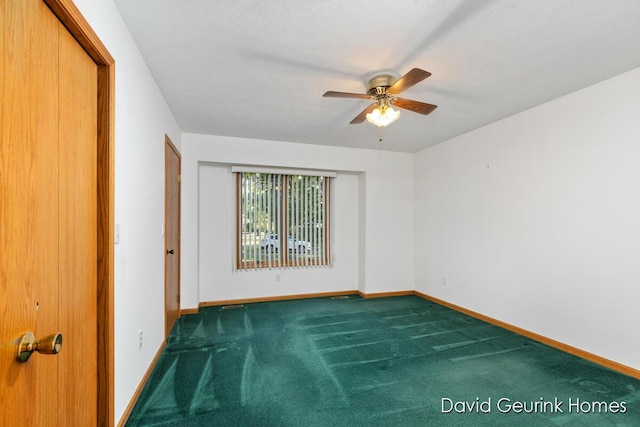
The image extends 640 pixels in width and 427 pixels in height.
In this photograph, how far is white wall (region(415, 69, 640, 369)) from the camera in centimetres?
246

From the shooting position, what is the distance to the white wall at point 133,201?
171 centimetres

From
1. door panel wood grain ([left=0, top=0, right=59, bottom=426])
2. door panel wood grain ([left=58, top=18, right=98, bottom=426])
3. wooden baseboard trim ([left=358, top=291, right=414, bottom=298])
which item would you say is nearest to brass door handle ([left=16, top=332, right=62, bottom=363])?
door panel wood grain ([left=0, top=0, right=59, bottom=426])

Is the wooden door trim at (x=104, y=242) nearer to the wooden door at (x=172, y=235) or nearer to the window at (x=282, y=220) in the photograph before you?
the wooden door at (x=172, y=235)

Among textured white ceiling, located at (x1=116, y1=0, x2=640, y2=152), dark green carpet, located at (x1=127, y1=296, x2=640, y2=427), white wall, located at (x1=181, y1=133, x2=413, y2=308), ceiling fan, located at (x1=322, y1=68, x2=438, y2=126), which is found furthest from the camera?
white wall, located at (x1=181, y1=133, x2=413, y2=308)

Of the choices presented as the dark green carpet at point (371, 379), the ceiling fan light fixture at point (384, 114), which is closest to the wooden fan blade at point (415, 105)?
the ceiling fan light fixture at point (384, 114)

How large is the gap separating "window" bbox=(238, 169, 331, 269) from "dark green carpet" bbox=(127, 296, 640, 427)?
129cm

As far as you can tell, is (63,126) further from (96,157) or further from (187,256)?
(187,256)

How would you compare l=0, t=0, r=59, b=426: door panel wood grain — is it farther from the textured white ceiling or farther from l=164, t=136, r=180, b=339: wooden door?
l=164, t=136, r=180, b=339: wooden door

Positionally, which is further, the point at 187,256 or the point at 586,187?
the point at 187,256

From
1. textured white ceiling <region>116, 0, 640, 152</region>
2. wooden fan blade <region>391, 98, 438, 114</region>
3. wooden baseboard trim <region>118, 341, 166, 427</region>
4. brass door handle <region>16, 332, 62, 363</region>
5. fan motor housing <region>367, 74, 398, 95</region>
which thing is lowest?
wooden baseboard trim <region>118, 341, 166, 427</region>

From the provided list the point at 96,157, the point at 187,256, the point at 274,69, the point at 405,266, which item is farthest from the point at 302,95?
the point at 405,266

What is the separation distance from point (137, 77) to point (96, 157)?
0.82m

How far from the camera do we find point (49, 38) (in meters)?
1.13

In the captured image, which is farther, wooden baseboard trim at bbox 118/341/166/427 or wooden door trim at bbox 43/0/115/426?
wooden baseboard trim at bbox 118/341/166/427
